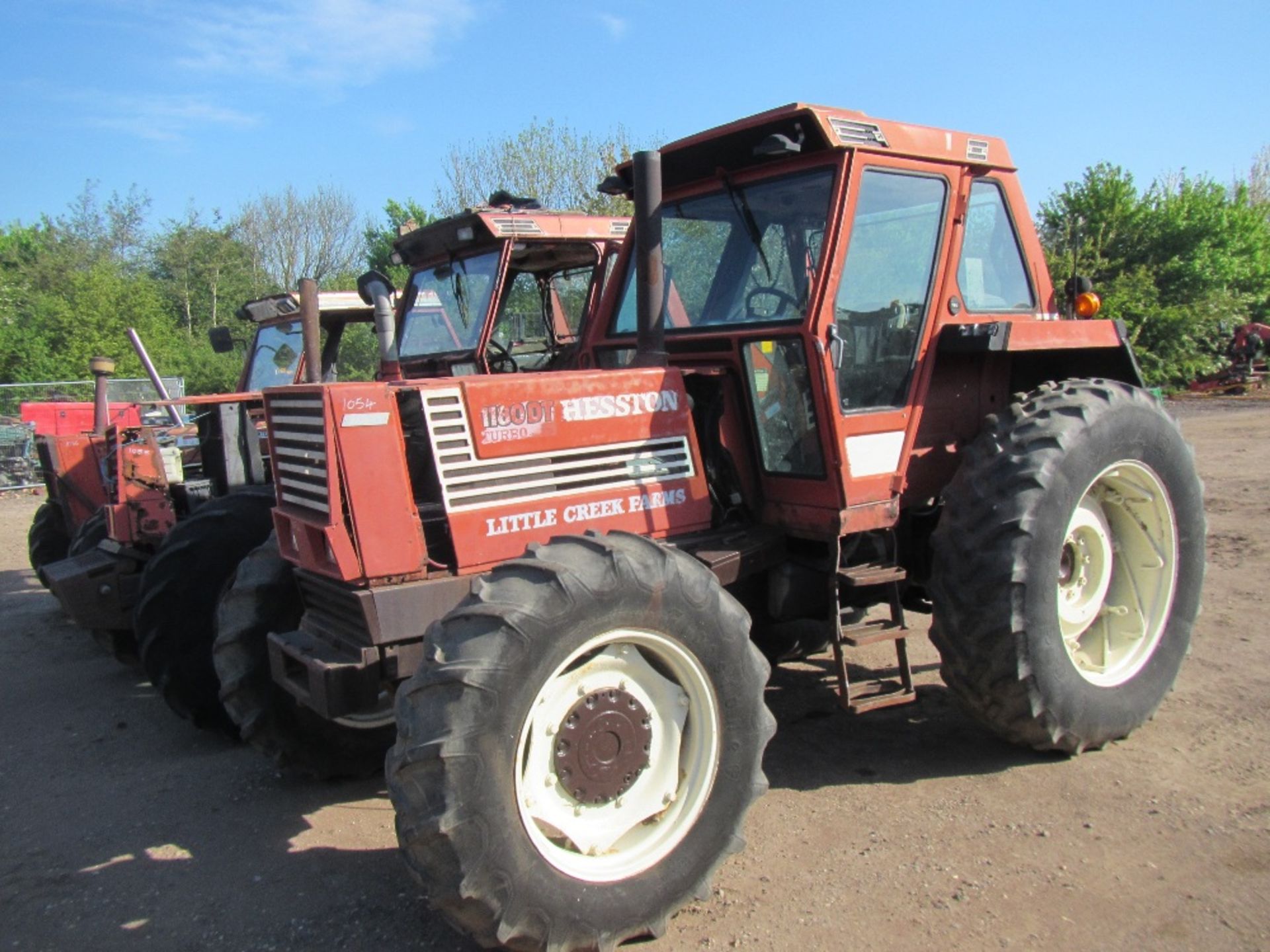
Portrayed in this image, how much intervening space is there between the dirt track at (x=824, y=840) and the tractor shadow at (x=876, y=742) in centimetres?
1

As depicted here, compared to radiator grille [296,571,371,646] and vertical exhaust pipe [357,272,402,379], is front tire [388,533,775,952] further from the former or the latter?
vertical exhaust pipe [357,272,402,379]

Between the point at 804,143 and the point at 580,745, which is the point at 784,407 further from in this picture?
the point at 580,745

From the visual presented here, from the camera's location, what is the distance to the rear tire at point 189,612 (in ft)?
15.9

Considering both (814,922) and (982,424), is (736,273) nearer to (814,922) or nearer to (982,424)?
(982,424)

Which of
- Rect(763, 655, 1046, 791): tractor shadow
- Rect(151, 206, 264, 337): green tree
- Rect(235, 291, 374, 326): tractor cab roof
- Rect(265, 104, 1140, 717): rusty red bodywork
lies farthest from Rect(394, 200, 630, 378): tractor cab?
Rect(151, 206, 264, 337): green tree

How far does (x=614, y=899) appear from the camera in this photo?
2918 millimetres

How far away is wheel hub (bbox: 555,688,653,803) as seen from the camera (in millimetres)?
3021

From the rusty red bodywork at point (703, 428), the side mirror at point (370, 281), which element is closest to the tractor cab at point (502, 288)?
the rusty red bodywork at point (703, 428)

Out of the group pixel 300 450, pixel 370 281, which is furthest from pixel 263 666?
pixel 370 281

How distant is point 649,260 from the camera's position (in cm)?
372

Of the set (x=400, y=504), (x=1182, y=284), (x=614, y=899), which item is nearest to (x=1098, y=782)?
(x=614, y=899)

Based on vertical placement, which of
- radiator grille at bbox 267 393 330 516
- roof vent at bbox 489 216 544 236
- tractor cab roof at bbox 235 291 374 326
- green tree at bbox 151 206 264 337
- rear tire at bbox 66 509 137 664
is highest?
green tree at bbox 151 206 264 337

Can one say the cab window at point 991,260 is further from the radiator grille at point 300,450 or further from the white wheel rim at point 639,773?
the radiator grille at point 300,450

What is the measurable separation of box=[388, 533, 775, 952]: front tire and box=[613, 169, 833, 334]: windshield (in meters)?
1.43
